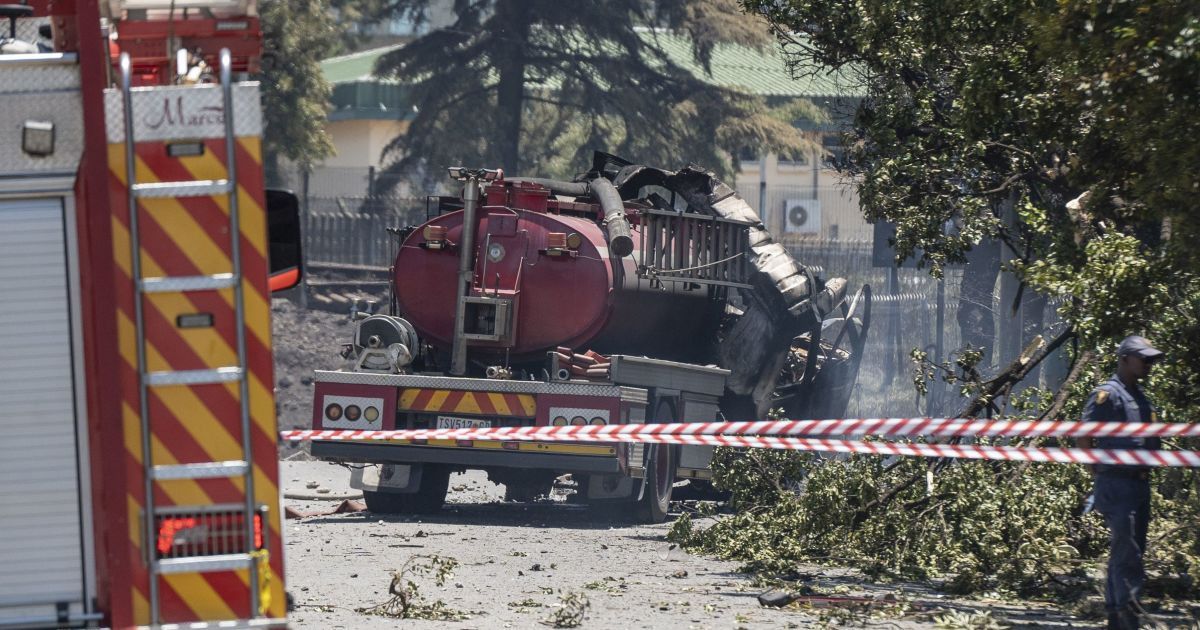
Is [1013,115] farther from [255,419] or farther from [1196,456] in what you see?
[255,419]

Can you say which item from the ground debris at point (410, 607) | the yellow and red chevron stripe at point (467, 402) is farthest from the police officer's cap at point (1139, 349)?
the yellow and red chevron stripe at point (467, 402)

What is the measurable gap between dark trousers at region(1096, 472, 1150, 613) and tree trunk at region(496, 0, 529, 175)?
2408 centimetres

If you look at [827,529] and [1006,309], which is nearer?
[827,529]

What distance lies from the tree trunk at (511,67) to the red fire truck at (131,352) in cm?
2679

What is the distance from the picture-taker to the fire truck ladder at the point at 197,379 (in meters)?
4.38

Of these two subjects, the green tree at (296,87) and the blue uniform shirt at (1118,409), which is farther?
the green tree at (296,87)

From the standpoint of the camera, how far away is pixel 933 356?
85.2ft

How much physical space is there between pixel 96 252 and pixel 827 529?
700 cm

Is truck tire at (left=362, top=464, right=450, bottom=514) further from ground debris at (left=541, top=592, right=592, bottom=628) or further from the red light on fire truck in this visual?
the red light on fire truck

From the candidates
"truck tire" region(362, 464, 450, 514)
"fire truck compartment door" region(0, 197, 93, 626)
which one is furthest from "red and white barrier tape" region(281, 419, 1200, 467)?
"fire truck compartment door" region(0, 197, 93, 626)

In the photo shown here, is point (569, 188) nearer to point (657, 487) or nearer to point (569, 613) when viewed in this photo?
point (657, 487)

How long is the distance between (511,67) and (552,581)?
22.5m

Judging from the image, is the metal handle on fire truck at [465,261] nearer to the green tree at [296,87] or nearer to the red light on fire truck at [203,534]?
the red light on fire truck at [203,534]

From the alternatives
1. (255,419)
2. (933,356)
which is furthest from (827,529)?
(933,356)
